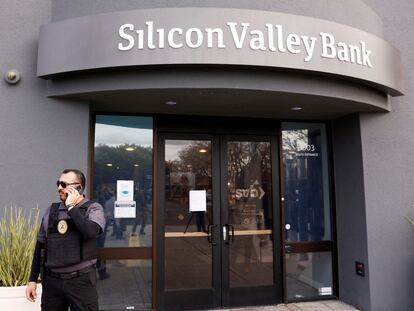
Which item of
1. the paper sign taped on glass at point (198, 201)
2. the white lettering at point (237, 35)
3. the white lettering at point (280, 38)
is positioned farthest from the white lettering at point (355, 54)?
the paper sign taped on glass at point (198, 201)

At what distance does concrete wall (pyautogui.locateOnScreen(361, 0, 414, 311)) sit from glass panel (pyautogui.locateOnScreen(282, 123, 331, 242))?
835mm

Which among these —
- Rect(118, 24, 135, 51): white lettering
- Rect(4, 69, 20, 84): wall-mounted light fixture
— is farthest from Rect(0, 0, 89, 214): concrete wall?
Rect(118, 24, 135, 51): white lettering

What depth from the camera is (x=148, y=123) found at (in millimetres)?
5723

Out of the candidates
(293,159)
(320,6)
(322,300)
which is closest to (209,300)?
(322,300)

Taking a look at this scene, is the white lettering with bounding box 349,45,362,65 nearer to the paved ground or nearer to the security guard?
the security guard

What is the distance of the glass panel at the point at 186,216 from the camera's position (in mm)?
5562

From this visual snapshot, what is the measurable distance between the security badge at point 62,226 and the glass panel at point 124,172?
252 cm

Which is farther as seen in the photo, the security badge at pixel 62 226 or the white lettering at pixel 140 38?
the white lettering at pixel 140 38

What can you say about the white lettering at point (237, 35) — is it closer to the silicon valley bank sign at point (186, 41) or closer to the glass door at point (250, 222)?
the silicon valley bank sign at point (186, 41)

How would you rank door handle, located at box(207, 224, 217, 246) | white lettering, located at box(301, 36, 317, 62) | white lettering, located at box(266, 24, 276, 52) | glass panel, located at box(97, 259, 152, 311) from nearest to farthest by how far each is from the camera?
white lettering, located at box(266, 24, 276, 52) → white lettering, located at box(301, 36, 317, 62) → glass panel, located at box(97, 259, 152, 311) → door handle, located at box(207, 224, 217, 246)

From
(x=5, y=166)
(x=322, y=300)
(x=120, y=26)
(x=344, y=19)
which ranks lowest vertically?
(x=322, y=300)

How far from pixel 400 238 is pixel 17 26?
610 centimetres

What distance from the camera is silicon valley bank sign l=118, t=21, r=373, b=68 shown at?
418 centimetres

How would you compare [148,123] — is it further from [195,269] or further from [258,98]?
[195,269]
